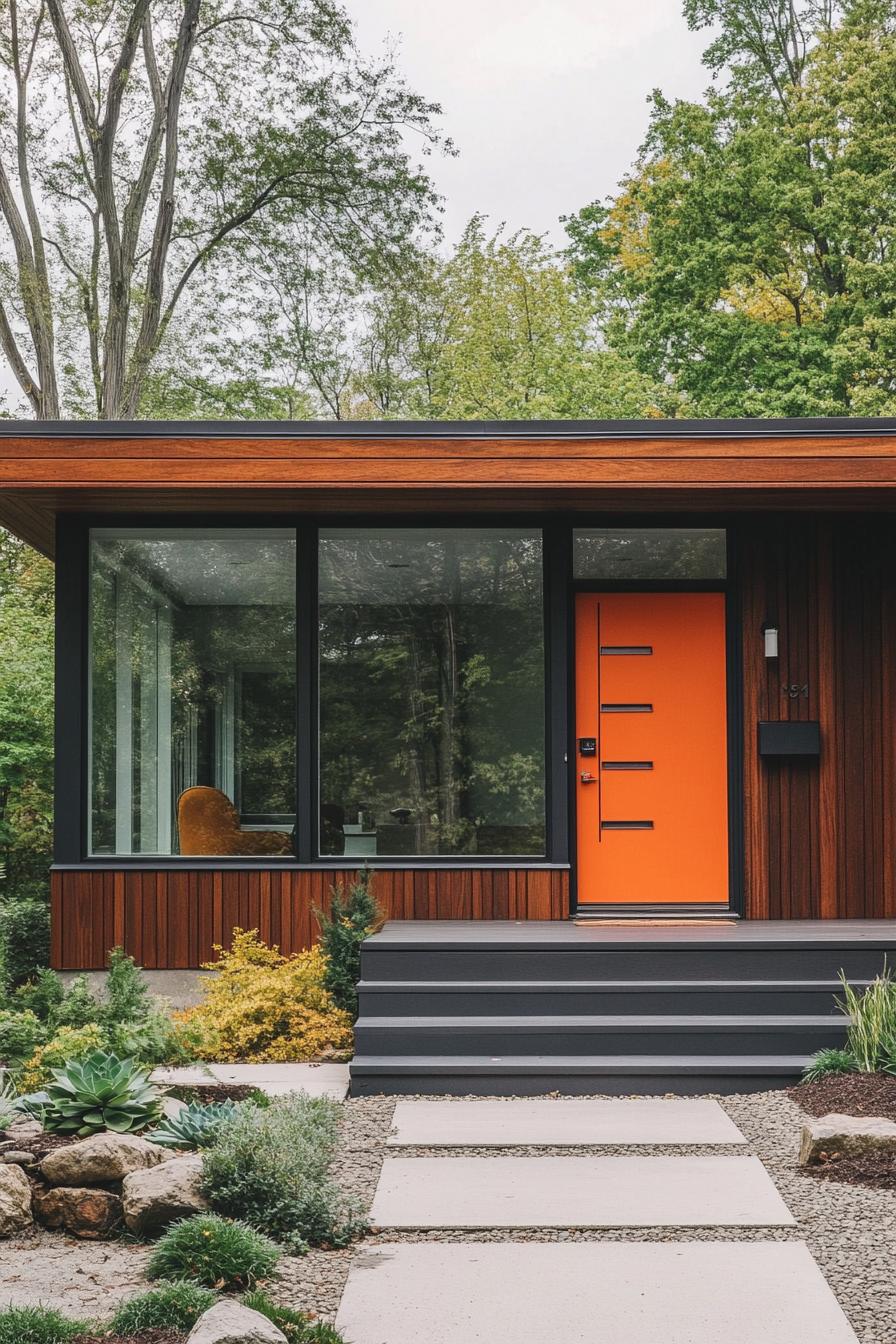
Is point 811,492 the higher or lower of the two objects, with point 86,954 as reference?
higher

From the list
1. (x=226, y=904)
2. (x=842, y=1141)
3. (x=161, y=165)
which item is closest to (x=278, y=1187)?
(x=842, y=1141)

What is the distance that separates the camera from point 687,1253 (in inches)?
136

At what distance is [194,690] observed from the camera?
6.96 meters

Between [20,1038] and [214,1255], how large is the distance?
2577 millimetres

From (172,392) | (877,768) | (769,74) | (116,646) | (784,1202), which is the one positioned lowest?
(784,1202)

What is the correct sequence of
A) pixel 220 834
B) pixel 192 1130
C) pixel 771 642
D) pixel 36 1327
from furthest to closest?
pixel 771 642 < pixel 220 834 < pixel 192 1130 < pixel 36 1327

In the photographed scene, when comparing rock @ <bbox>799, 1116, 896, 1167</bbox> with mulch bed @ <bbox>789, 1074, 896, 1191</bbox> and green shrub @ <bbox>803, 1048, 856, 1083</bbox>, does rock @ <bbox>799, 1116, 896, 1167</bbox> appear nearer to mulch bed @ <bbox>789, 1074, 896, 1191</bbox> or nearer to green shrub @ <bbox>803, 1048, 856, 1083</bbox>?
mulch bed @ <bbox>789, 1074, 896, 1191</bbox>

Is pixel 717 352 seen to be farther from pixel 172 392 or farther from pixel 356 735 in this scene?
pixel 356 735

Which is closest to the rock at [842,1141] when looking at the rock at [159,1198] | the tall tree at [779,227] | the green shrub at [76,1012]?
the rock at [159,1198]

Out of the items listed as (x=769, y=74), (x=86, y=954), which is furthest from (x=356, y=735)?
(x=769, y=74)

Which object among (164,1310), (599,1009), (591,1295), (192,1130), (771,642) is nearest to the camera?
(164,1310)

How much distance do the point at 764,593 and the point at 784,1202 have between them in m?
3.89

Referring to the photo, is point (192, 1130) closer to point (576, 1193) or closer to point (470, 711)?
point (576, 1193)

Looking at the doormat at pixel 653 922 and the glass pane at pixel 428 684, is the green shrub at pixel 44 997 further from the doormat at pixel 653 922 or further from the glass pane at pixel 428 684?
the doormat at pixel 653 922
